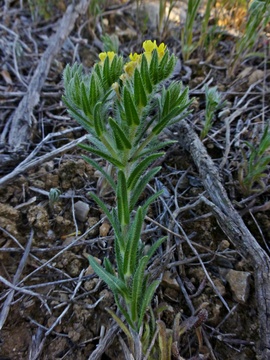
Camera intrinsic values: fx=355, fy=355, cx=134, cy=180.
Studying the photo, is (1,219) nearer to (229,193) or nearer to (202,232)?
(202,232)

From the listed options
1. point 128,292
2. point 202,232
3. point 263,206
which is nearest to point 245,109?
point 263,206

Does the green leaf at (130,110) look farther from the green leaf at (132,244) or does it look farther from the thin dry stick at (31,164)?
the thin dry stick at (31,164)

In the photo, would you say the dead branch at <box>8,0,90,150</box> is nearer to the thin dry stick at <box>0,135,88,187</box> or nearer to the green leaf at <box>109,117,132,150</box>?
the thin dry stick at <box>0,135,88,187</box>

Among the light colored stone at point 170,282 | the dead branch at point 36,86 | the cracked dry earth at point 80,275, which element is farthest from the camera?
the dead branch at point 36,86

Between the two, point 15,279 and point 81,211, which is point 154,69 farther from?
point 15,279

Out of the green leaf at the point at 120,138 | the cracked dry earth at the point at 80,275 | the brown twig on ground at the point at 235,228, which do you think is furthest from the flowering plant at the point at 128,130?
the brown twig on ground at the point at 235,228

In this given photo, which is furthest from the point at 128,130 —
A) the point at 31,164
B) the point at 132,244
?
the point at 31,164
